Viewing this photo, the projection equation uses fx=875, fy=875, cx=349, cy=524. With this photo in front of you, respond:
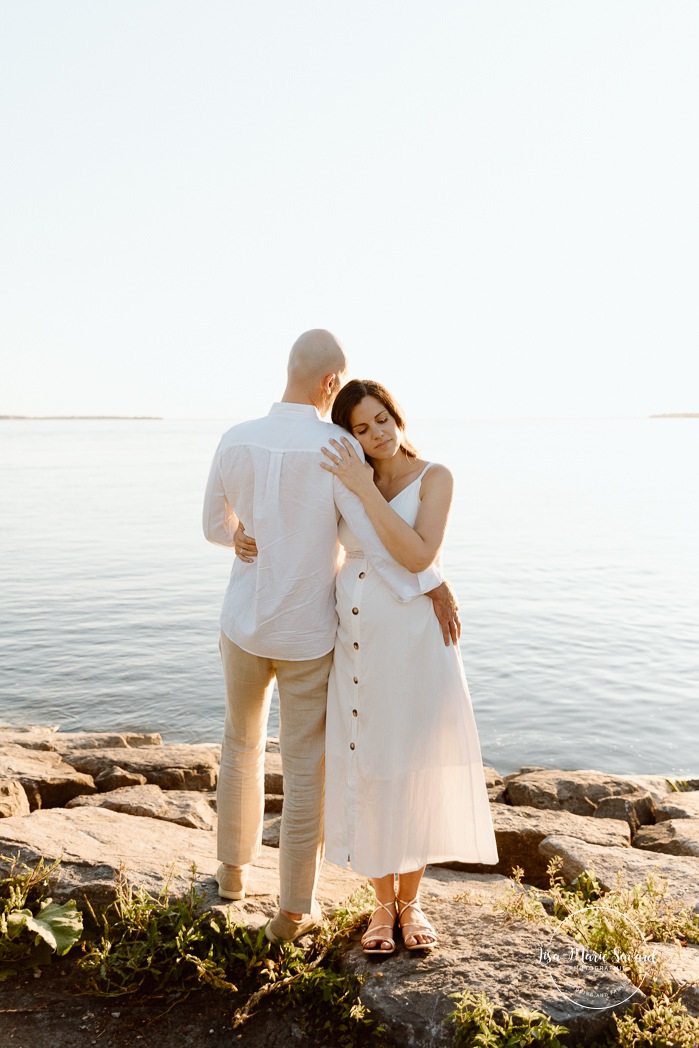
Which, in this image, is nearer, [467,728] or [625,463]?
[467,728]

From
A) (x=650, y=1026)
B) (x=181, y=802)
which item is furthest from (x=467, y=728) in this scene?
(x=181, y=802)

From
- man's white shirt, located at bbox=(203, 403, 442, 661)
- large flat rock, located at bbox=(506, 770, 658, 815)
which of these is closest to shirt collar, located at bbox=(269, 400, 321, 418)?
man's white shirt, located at bbox=(203, 403, 442, 661)

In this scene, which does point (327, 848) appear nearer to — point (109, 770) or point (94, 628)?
point (109, 770)

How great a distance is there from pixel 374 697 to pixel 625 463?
2649 inches

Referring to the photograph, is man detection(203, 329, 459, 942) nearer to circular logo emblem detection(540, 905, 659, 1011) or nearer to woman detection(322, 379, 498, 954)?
woman detection(322, 379, 498, 954)

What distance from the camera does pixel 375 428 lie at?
3.71m

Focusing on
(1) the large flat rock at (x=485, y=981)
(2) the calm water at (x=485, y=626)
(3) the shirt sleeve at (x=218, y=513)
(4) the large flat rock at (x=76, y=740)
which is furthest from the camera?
(2) the calm water at (x=485, y=626)

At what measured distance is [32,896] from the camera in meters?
3.84

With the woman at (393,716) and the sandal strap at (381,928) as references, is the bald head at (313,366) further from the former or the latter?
the sandal strap at (381,928)

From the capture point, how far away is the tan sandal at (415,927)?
140 inches

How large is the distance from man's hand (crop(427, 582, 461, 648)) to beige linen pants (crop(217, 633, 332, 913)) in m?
0.50

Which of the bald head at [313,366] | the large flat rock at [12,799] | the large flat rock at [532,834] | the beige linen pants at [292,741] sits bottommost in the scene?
the large flat rock at [532,834]

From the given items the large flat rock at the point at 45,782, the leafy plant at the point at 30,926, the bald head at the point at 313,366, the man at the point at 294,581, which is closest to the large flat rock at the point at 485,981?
the man at the point at 294,581

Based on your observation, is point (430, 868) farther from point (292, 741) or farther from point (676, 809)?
point (676, 809)
